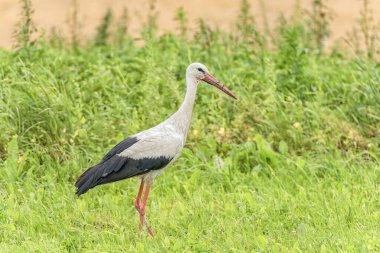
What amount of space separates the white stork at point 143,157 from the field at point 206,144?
33 cm

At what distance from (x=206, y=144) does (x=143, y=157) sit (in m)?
1.55

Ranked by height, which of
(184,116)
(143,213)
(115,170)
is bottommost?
(143,213)

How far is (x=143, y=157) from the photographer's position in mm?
7289

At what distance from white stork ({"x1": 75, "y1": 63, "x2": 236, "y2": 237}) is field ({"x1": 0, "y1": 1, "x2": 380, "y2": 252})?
33 centimetres

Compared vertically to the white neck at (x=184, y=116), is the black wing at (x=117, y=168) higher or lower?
lower

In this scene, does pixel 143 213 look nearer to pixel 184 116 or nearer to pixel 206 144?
pixel 184 116

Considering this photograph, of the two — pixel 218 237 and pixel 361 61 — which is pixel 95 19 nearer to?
pixel 361 61

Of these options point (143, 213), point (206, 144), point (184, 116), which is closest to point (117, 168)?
point (143, 213)

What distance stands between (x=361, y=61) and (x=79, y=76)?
2874mm

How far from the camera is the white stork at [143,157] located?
23.4 ft

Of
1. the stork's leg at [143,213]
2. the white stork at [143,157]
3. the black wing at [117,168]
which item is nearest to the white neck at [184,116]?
the white stork at [143,157]

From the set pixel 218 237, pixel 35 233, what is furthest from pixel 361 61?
pixel 35 233

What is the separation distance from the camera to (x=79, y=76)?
979cm

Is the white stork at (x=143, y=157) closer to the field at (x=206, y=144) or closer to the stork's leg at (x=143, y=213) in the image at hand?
the stork's leg at (x=143, y=213)
